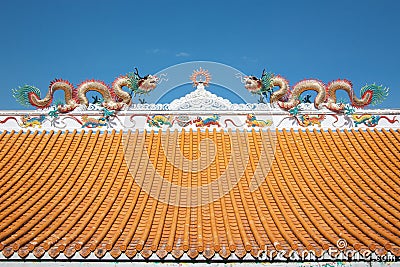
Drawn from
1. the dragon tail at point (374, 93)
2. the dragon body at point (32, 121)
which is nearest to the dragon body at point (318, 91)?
the dragon tail at point (374, 93)

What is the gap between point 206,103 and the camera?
7797mm

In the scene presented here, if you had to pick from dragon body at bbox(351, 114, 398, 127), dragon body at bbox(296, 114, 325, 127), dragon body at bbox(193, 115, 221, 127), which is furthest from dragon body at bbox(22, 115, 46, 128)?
dragon body at bbox(351, 114, 398, 127)

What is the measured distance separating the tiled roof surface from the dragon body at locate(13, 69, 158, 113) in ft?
2.24

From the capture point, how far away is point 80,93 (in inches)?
305

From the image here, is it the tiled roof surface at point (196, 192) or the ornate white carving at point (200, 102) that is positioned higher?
the ornate white carving at point (200, 102)

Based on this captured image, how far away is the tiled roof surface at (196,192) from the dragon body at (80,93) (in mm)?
682

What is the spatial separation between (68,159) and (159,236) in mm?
2867

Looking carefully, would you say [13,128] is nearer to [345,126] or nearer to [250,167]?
[250,167]

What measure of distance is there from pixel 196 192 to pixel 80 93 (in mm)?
3582

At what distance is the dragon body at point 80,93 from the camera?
25.3 feet

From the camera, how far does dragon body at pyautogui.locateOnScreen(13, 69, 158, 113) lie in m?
7.72

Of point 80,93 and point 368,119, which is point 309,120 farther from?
point 80,93

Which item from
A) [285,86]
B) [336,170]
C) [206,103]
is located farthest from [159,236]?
[285,86]

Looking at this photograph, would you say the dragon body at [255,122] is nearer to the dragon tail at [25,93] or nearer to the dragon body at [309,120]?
the dragon body at [309,120]
